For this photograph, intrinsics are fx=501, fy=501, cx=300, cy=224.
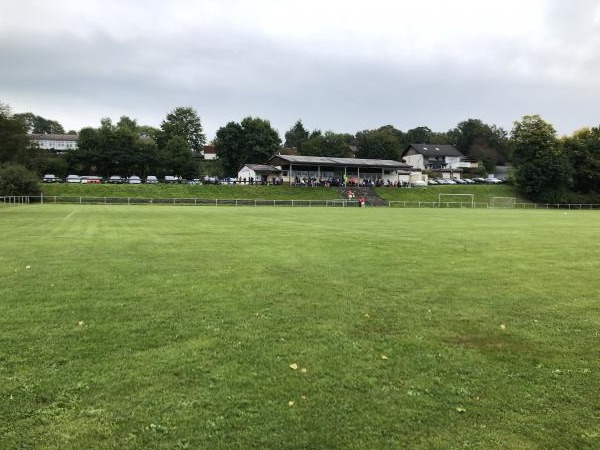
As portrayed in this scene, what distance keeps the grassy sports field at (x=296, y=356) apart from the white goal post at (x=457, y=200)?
62.5 m

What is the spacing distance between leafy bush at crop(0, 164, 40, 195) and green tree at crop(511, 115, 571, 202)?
7364cm

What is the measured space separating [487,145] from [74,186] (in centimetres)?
11894

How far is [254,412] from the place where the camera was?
16.6 feet

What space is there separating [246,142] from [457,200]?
50.1 m

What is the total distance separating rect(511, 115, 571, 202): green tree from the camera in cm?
8294

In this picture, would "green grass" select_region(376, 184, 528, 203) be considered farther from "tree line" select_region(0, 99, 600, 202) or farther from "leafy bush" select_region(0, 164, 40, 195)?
"leafy bush" select_region(0, 164, 40, 195)

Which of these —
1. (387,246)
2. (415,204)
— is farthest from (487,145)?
(387,246)

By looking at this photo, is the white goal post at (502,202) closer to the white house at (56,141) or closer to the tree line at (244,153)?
the tree line at (244,153)

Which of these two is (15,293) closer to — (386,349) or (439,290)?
(386,349)

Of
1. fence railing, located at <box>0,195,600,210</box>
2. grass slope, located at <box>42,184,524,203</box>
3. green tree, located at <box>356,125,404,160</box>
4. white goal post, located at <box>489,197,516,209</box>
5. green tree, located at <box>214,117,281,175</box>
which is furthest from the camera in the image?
green tree, located at <box>356,125,404,160</box>

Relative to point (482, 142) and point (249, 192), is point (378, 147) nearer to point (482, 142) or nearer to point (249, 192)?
point (482, 142)

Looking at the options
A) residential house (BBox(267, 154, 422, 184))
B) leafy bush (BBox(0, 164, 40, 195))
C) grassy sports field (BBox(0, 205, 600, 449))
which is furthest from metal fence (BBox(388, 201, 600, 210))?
grassy sports field (BBox(0, 205, 600, 449))

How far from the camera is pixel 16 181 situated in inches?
2237

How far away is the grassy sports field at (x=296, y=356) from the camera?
15.6 feet
